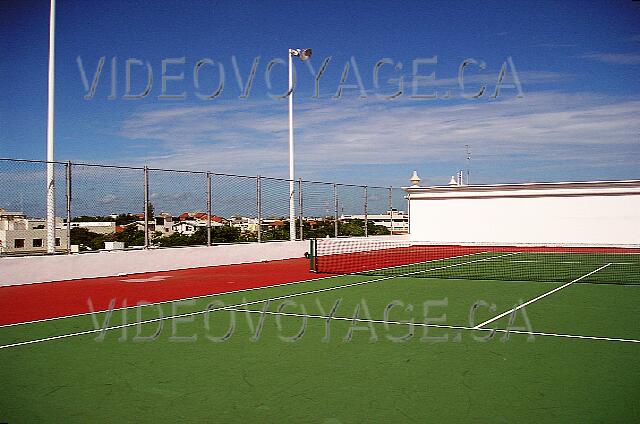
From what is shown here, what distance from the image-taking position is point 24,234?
48.4ft

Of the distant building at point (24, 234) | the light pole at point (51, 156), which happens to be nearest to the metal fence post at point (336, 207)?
the light pole at point (51, 156)

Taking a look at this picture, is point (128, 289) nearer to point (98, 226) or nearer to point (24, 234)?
A: point (98, 226)

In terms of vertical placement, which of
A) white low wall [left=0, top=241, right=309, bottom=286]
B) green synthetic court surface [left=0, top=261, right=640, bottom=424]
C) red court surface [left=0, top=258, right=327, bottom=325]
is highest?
white low wall [left=0, top=241, right=309, bottom=286]

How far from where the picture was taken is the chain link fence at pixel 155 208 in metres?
14.6

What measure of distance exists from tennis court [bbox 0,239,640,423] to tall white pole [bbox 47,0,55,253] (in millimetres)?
5401

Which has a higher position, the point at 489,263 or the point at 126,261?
the point at 126,261

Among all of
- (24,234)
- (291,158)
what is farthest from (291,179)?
(24,234)

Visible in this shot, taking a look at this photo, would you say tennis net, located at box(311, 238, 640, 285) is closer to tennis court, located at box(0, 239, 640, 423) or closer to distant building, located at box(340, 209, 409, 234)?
distant building, located at box(340, 209, 409, 234)

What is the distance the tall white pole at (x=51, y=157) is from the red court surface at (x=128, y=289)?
1.23m

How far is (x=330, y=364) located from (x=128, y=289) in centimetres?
843

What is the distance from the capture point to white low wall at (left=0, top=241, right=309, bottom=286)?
1482 cm

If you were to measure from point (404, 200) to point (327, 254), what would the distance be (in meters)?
9.91

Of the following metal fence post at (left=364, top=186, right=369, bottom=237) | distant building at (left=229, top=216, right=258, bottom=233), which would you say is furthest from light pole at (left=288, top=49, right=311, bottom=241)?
metal fence post at (left=364, top=186, right=369, bottom=237)

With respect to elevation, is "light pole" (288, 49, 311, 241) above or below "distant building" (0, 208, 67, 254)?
above
